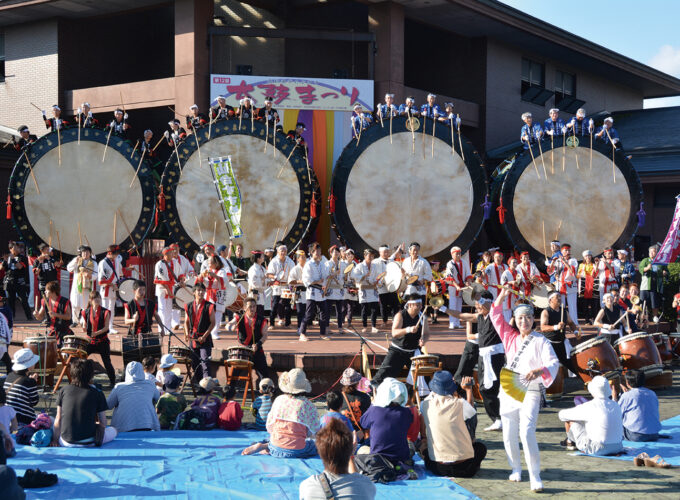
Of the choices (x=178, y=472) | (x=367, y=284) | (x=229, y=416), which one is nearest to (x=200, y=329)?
(x=229, y=416)

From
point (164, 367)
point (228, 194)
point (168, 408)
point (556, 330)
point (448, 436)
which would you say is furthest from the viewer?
point (228, 194)

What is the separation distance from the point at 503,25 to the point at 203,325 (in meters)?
14.3

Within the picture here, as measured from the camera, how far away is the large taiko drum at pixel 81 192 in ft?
51.1

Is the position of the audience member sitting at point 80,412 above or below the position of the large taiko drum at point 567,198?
below

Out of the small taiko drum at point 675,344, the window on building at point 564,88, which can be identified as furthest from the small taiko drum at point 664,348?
the window on building at point 564,88

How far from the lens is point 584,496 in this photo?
6430mm

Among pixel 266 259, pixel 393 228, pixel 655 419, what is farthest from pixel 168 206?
pixel 655 419

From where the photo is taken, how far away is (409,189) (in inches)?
631

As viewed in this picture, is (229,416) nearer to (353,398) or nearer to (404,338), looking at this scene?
(353,398)

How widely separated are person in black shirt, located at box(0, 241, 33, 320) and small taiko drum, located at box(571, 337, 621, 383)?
10733 mm

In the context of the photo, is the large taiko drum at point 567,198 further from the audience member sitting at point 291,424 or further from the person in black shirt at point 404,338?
the audience member sitting at point 291,424

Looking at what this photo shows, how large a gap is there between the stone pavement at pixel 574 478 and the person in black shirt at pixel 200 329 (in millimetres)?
4078

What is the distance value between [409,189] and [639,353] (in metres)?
6.23

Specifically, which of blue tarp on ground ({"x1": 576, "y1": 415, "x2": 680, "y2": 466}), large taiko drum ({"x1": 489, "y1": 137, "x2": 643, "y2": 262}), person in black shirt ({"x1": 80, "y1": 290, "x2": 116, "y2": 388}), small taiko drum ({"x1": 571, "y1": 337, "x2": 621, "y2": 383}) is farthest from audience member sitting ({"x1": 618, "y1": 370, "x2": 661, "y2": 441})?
large taiko drum ({"x1": 489, "y1": 137, "x2": 643, "y2": 262})
